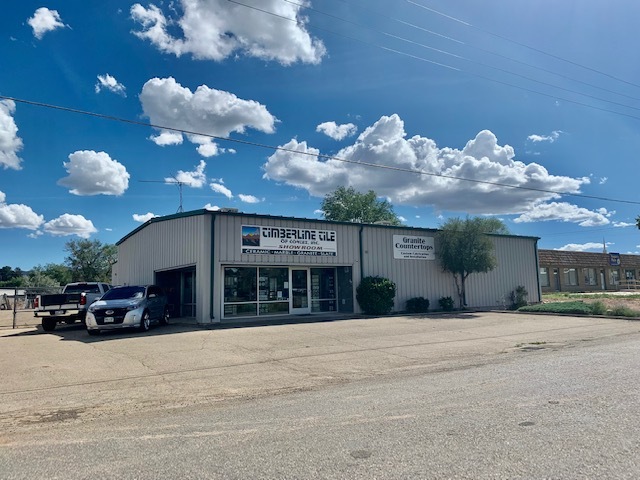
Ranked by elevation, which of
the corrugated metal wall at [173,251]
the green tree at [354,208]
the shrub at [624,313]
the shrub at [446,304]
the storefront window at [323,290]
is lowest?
the shrub at [624,313]

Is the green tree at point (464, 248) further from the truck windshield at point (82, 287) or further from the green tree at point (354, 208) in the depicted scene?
the green tree at point (354, 208)

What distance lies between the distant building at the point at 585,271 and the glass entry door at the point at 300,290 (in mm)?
30308

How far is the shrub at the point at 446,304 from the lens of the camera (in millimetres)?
24050

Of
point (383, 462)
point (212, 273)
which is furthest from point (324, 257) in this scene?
point (383, 462)

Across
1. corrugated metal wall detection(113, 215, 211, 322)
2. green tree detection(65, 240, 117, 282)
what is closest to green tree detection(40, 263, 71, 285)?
green tree detection(65, 240, 117, 282)

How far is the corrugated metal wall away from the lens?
1794 cm

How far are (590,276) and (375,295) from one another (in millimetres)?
38439

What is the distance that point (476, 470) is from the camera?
3816mm

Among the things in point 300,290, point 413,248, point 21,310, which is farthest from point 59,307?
point 413,248

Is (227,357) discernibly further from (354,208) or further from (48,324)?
(354,208)

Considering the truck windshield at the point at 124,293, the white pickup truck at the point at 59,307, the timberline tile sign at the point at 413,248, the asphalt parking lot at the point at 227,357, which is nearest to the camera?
the asphalt parking lot at the point at 227,357

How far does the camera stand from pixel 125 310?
15.4 meters

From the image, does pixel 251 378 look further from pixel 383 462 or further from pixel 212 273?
pixel 212 273

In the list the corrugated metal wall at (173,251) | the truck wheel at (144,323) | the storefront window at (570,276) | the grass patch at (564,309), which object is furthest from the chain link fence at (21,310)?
the storefront window at (570,276)
